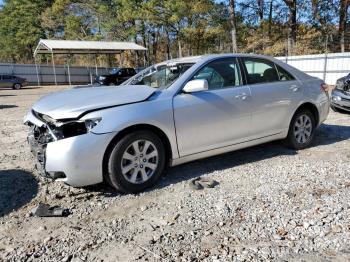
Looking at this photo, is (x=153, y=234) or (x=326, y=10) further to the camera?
(x=326, y=10)

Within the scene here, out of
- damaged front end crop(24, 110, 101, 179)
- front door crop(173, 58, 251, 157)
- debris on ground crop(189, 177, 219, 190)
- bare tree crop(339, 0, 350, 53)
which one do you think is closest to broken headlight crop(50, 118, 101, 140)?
damaged front end crop(24, 110, 101, 179)

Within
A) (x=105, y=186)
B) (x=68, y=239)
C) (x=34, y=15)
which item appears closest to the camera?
(x=68, y=239)

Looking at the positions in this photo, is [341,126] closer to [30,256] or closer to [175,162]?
[175,162]

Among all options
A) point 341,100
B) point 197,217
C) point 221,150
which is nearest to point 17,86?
point 341,100

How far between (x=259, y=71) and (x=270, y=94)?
0.40m

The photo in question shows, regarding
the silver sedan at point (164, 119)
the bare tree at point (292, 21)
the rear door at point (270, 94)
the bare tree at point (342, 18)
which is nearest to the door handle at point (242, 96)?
the silver sedan at point (164, 119)

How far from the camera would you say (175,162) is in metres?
4.71

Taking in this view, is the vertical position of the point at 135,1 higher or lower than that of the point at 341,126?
higher

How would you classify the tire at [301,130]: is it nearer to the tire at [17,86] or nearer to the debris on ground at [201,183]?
the debris on ground at [201,183]

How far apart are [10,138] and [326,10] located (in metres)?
30.5

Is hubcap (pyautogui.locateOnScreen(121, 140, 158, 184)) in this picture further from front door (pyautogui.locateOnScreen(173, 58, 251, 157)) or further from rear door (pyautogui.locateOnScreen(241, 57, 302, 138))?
A: rear door (pyautogui.locateOnScreen(241, 57, 302, 138))

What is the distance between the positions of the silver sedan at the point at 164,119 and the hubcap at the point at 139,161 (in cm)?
1

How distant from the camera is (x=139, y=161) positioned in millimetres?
4375

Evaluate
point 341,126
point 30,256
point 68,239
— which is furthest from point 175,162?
point 341,126
